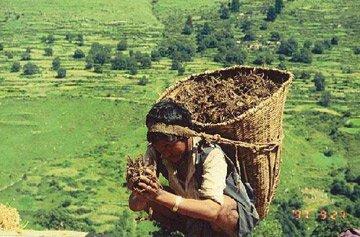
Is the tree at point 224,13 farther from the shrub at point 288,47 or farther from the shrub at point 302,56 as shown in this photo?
the shrub at point 302,56

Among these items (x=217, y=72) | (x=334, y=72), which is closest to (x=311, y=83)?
(x=334, y=72)

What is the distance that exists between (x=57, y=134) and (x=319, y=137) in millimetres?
19204

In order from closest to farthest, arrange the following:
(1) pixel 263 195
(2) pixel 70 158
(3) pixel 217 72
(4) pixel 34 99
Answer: (1) pixel 263 195, (3) pixel 217 72, (2) pixel 70 158, (4) pixel 34 99

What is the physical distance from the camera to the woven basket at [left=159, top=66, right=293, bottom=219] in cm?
347

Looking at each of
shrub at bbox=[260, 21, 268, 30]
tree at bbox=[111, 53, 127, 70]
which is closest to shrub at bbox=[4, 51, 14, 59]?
tree at bbox=[111, 53, 127, 70]

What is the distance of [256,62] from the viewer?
71.2 metres

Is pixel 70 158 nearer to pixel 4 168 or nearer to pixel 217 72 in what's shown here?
pixel 4 168

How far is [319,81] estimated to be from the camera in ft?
204

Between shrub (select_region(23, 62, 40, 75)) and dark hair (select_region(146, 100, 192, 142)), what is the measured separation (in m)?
64.2

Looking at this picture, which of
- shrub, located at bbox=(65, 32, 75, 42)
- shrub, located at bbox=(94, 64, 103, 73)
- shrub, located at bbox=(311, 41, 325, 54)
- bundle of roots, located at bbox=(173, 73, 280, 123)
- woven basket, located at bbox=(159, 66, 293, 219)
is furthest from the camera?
shrub, located at bbox=(65, 32, 75, 42)

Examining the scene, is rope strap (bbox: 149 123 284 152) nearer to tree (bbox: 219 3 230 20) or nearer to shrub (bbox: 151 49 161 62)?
shrub (bbox: 151 49 161 62)

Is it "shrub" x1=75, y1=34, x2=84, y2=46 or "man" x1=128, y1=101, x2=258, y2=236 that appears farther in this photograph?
"shrub" x1=75, y1=34, x2=84, y2=46

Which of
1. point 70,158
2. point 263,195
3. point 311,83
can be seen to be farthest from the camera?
point 311,83

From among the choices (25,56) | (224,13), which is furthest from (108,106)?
(224,13)
